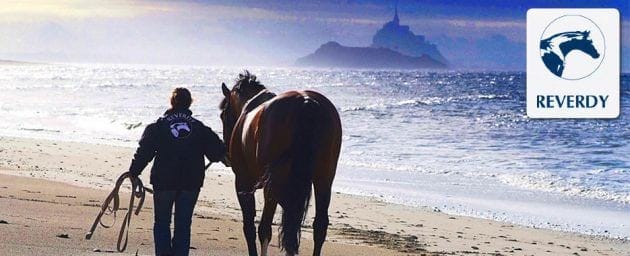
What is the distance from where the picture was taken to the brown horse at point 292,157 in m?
7.00

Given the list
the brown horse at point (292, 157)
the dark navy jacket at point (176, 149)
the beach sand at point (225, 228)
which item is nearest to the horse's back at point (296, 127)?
the brown horse at point (292, 157)

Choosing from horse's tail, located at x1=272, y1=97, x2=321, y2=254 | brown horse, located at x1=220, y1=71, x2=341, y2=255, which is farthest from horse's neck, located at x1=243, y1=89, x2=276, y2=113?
horse's tail, located at x1=272, y1=97, x2=321, y2=254

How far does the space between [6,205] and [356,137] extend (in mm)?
20444

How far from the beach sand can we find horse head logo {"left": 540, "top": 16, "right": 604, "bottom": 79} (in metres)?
17.8

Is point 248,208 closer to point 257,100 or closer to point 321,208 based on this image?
point 321,208

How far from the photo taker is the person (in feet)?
21.7

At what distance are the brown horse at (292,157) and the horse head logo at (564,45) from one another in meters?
24.0

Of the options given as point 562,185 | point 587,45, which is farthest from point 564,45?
point 562,185

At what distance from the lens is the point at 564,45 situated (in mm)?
30281

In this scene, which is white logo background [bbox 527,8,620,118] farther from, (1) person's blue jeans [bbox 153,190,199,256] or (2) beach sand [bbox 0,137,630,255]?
(1) person's blue jeans [bbox 153,190,199,256]

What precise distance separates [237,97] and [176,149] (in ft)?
6.72

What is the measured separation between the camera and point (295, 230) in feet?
22.9

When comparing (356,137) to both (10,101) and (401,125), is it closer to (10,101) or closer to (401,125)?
(401,125)

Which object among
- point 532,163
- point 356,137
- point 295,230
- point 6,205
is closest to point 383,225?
point 6,205
